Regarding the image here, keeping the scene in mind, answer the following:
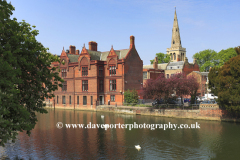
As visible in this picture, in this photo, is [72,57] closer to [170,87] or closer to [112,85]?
[112,85]

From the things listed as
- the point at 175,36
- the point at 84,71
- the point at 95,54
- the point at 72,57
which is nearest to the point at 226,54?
the point at 95,54

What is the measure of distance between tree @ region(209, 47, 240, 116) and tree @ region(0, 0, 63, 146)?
2804 cm

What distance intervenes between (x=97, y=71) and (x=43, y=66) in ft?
135

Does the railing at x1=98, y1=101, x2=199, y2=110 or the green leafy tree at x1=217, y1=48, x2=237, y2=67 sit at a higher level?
the green leafy tree at x1=217, y1=48, x2=237, y2=67

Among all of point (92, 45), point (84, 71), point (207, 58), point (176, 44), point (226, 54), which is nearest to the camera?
point (84, 71)

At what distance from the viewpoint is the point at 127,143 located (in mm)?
26250

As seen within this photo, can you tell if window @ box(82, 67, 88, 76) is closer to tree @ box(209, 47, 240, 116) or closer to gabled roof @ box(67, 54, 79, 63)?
gabled roof @ box(67, 54, 79, 63)

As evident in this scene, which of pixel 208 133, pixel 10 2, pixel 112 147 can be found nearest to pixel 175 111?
pixel 208 133

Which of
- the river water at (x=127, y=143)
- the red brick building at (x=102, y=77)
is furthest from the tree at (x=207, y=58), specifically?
the river water at (x=127, y=143)

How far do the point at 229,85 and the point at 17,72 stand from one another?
3250 centimetres

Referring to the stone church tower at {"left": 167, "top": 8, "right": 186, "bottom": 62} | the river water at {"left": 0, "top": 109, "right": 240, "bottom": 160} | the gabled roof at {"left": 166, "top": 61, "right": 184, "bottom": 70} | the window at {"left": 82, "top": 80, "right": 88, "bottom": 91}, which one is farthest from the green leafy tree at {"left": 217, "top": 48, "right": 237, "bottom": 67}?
the river water at {"left": 0, "top": 109, "right": 240, "bottom": 160}

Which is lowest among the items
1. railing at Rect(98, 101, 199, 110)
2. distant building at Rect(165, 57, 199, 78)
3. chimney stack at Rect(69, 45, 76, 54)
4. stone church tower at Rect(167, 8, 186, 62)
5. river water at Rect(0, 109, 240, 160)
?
river water at Rect(0, 109, 240, 160)

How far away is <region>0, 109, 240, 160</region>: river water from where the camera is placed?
22.2 meters

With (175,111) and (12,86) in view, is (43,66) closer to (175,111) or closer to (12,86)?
(12,86)
